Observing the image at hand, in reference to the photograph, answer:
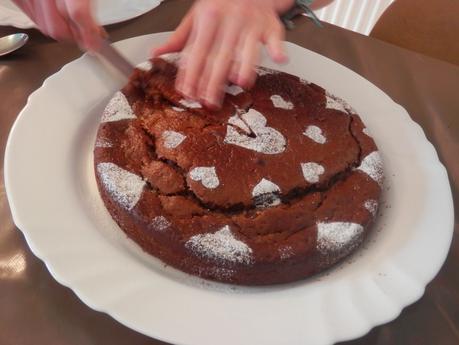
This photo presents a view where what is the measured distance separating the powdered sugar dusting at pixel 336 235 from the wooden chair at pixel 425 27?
3.14 feet

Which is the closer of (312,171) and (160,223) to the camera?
(160,223)

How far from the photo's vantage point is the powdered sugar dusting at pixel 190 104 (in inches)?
40.0

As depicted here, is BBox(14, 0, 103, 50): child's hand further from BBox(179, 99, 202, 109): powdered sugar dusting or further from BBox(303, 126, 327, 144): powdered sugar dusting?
BBox(303, 126, 327, 144): powdered sugar dusting

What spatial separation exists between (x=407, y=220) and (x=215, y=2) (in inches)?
24.4

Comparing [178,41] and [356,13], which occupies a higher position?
[178,41]

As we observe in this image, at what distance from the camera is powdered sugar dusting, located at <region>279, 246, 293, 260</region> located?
0.84 m

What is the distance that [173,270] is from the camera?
0.86m

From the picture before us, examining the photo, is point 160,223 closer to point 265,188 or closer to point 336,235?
point 265,188

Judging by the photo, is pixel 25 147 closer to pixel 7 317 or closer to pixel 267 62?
pixel 7 317

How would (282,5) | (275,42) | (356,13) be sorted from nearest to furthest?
(275,42), (282,5), (356,13)

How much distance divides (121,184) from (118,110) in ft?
0.62

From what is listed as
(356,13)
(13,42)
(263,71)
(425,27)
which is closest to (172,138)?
(263,71)

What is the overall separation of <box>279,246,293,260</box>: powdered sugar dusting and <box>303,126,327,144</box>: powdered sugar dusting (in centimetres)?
26

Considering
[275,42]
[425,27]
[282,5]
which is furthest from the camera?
[425,27]
